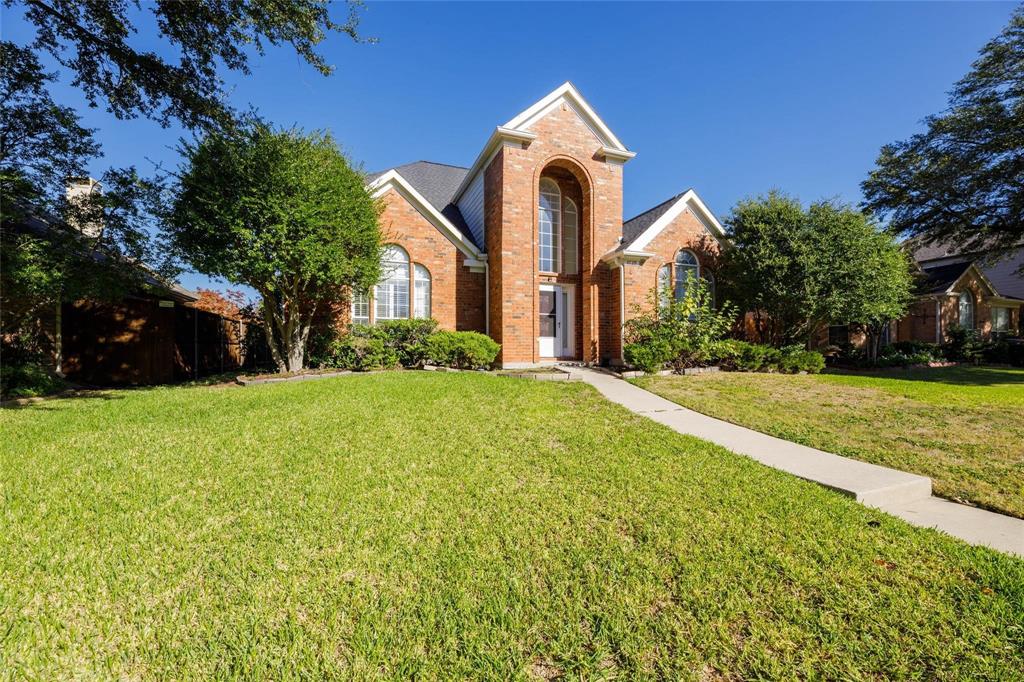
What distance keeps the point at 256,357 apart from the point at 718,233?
1752 centimetres

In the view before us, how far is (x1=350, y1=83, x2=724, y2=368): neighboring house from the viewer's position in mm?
13094

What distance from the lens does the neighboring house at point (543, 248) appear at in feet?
43.0

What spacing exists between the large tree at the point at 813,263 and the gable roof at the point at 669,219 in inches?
36.7

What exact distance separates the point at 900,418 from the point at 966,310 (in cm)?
2517

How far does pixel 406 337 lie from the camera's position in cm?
1238

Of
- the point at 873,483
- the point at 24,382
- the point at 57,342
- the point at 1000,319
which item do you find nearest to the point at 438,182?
the point at 57,342

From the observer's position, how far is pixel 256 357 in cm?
1481

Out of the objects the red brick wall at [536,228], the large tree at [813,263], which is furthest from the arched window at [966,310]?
the red brick wall at [536,228]

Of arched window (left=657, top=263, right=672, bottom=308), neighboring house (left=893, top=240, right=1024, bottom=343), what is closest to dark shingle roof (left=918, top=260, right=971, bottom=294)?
neighboring house (left=893, top=240, right=1024, bottom=343)

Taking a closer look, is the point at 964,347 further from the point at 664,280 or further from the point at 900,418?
the point at 900,418

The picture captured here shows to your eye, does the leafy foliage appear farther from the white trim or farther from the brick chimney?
the brick chimney

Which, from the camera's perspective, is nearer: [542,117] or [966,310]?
[542,117]

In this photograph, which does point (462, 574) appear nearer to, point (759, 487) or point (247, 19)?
point (759, 487)

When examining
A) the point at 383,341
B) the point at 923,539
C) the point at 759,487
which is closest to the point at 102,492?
the point at 759,487
